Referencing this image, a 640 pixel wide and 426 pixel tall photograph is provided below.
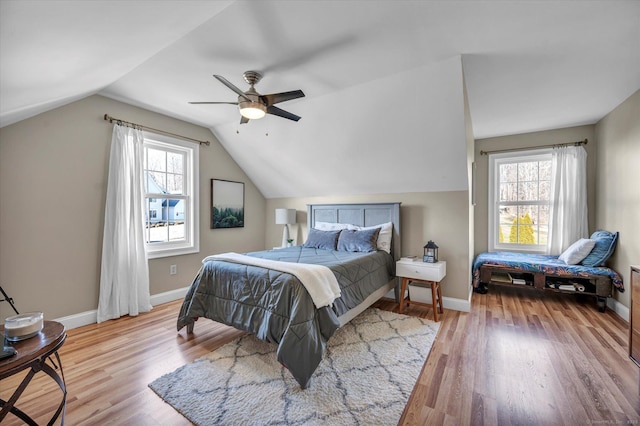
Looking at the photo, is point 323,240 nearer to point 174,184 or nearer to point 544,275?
point 174,184

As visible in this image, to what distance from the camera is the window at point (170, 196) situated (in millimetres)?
3647

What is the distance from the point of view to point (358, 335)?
2.68 m

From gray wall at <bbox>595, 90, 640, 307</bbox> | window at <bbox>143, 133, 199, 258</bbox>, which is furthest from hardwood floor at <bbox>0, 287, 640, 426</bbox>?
window at <bbox>143, 133, 199, 258</bbox>

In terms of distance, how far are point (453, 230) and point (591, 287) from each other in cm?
186

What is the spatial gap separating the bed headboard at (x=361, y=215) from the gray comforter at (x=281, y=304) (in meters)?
0.85

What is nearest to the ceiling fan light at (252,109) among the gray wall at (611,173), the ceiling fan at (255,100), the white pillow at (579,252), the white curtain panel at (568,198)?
the ceiling fan at (255,100)

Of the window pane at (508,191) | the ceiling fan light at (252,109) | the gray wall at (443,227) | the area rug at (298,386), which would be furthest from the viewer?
the window pane at (508,191)

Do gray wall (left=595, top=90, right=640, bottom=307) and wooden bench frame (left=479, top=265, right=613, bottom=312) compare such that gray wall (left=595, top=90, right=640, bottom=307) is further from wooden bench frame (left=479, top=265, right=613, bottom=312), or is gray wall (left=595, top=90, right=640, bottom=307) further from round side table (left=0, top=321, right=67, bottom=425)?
round side table (left=0, top=321, right=67, bottom=425)

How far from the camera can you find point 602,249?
11.3ft

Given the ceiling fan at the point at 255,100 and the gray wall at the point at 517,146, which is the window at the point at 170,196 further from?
the gray wall at the point at 517,146

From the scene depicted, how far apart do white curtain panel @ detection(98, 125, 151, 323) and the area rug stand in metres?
1.57

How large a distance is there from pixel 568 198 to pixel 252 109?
15.4ft

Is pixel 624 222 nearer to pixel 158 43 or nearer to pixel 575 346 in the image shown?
pixel 575 346

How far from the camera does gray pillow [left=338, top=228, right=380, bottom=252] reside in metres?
3.50
